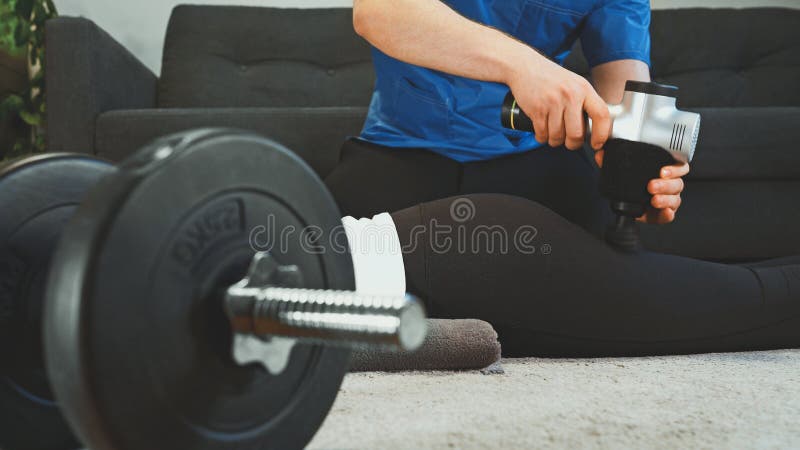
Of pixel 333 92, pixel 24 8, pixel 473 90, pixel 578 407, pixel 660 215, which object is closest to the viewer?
pixel 578 407

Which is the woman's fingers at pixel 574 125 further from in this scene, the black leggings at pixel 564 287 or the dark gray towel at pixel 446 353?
the dark gray towel at pixel 446 353

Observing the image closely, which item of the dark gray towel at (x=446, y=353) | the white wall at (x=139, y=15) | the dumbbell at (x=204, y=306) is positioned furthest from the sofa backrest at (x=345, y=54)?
the dumbbell at (x=204, y=306)

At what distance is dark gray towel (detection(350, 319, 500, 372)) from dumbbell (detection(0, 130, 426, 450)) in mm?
339

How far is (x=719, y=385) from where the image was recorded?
0.77 m

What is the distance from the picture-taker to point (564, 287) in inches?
33.7

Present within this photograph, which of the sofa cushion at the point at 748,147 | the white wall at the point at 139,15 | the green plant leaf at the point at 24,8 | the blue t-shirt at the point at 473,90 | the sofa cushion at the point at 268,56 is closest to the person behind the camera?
the blue t-shirt at the point at 473,90

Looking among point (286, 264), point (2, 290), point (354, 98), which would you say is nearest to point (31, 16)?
point (354, 98)

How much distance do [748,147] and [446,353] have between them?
1029mm

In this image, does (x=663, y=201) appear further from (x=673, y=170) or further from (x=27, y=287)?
(x=27, y=287)

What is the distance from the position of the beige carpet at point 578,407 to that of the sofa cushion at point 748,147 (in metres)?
0.68

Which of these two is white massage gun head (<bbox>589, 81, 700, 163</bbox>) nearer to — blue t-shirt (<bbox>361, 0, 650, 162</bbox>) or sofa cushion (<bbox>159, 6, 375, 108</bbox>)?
blue t-shirt (<bbox>361, 0, 650, 162</bbox>)

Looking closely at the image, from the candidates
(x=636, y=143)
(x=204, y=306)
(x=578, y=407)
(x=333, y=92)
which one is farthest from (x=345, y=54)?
(x=204, y=306)

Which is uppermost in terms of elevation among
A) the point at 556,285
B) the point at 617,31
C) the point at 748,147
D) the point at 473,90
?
the point at 617,31

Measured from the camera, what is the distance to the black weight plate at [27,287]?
0.52 metres
